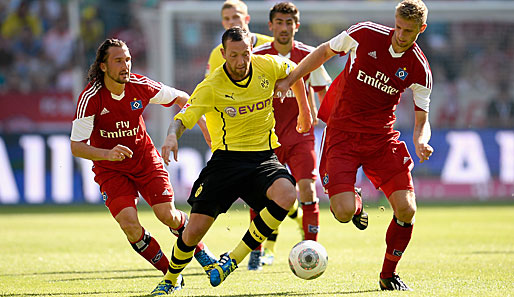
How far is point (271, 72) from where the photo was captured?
6891 millimetres

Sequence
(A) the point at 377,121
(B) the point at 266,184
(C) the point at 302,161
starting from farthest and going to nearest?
(C) the point at 302,161, (A) the point at 377,121, (B) the point at 266,184

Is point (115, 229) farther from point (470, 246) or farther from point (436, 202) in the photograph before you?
point (436, 202)

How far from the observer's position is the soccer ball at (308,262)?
6387mm

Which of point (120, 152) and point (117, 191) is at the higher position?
point (120, 152)

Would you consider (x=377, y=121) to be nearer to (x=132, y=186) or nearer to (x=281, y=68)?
(x=281, y=68)

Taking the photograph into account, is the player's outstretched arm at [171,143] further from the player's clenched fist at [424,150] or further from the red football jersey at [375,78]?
the player's clenched fist at [424,150]

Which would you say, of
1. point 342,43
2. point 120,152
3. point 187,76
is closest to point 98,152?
point 120,152

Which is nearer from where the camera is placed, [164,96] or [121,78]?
[121,78]

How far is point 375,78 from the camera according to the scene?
6.89 meters

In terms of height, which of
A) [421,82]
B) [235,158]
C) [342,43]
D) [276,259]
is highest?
[342,43]

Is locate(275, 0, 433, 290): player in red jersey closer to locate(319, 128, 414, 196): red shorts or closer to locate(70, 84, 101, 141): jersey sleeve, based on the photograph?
locate(319, 128, 414, 196): red shorts

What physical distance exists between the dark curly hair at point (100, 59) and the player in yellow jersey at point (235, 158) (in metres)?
1.01

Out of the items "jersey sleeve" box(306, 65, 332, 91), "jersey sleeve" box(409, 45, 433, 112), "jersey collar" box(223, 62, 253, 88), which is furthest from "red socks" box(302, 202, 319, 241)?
"jersey collar" box(223, 62, 253, 88)

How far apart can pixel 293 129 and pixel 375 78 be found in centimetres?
207
